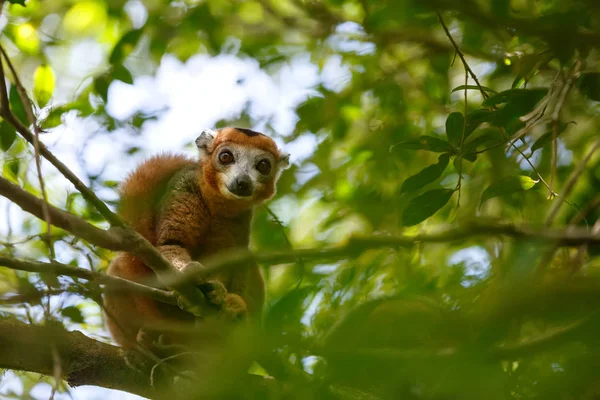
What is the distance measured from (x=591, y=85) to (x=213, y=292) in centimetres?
303

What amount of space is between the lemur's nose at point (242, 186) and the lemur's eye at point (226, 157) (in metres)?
0.41

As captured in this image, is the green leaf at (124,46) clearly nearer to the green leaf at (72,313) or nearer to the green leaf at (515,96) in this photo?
the green leaf at (72,313)

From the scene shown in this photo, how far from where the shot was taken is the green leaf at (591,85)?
3945 millimetres

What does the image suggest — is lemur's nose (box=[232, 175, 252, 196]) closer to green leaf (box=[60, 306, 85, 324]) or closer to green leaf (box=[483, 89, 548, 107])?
green leaf (box=[60, 306, 85, 324])

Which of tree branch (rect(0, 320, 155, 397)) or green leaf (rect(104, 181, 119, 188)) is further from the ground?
green leaf (rect(104, 181, 119, 188))

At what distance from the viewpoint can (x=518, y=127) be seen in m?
4.54

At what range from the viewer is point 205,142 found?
24.2ft

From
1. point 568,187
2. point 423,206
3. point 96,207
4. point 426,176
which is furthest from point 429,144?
point 96,207

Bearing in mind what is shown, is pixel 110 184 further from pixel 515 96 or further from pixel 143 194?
pixel 515 96

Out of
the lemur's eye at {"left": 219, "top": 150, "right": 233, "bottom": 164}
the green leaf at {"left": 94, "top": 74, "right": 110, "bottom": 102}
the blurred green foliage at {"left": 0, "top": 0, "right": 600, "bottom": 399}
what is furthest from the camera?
the lemur's eye at {"left": 219, "top": 150, "right": 233, "bottom": 164}

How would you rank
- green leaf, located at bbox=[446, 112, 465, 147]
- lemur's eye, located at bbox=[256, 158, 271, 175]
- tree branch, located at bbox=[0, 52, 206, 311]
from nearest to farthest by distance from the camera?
1. tree branch, located at bbox=[0, 52, 206, 311]
2. green leaf, located at bbox=[446, 112, 465, 147]
3. lemur's eye, located at bbox=[256, 158, 271, 175]

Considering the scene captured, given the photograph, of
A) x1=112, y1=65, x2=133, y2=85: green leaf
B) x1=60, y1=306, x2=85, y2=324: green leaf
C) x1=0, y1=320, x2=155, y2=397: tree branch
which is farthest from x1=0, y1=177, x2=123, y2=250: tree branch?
x1=112, y1=65, x2=133, y2=85: green leaf

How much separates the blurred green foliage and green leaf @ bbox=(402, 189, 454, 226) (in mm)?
13

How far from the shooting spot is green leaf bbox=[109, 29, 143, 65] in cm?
593
